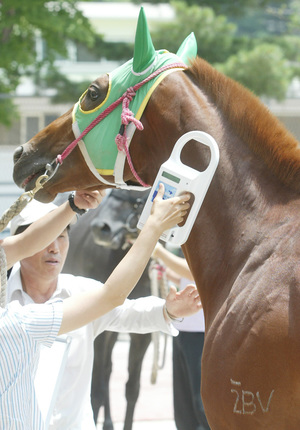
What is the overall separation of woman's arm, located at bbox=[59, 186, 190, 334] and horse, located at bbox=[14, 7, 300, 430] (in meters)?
0.18

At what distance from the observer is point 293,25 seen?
22.0 meters

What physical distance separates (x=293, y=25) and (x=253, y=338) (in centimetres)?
2149

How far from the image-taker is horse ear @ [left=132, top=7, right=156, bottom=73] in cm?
246

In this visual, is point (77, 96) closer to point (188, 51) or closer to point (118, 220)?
point (118, 220)

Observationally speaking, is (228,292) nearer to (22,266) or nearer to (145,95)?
(145,95)

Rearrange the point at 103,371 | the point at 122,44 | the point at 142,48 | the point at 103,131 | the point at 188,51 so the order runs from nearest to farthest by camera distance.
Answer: the point at 142,48 < the point at 103,131 < the point at 188,51 < the point at 103,371 < the point at 122,44

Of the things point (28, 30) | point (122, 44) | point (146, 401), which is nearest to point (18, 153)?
point (146, 401)

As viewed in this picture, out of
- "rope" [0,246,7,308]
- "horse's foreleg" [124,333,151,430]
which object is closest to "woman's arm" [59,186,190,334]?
"rope" [0,246,7,308]

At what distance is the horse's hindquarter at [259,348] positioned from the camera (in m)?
2.05

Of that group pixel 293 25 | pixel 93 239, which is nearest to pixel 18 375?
pixel 93 239

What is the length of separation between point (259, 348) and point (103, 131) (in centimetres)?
110

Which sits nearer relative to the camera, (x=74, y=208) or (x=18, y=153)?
(x=18, y=153)

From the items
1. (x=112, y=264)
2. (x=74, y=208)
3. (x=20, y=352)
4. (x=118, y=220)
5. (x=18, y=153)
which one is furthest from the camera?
(x=112, y=264)

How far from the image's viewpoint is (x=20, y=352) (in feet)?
7.41
